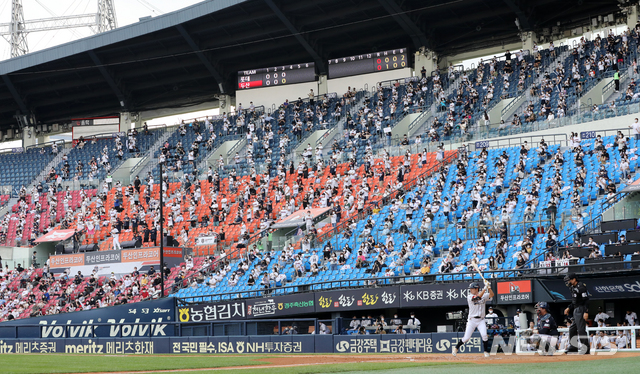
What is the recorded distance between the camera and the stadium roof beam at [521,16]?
1747 inches

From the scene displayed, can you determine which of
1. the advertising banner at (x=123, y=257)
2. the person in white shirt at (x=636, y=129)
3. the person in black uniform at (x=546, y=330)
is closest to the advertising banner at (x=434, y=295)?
the person in black uniform at (x=546, y=330)

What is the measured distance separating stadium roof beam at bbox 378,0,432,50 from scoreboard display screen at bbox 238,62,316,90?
7087 millimetres

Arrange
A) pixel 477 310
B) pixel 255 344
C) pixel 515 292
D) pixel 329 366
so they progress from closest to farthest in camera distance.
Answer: pixel 477 310 < pixel 329 366 < pixel 515 292 < pixel 255 344

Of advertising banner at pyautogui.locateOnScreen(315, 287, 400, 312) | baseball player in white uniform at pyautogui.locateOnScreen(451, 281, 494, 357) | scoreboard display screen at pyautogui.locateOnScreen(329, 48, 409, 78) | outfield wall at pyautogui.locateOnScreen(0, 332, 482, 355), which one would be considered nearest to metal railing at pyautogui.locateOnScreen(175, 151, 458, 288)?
advertising banner at pyautogui.locateOnScreen(315, 287, 400, 312)

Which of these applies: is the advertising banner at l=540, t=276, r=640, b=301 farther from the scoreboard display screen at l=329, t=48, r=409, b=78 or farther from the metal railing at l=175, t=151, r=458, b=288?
the scoreboard display screen at l=329, t=48, r=409, b=78

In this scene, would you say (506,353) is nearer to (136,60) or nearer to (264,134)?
(264,134)

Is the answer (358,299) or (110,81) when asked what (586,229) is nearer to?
(358,299)

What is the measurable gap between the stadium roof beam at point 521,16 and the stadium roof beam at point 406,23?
5619 millimetres

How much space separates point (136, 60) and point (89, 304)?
75.4 feet

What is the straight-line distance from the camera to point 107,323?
2841cm

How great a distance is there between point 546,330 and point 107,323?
1792 cm

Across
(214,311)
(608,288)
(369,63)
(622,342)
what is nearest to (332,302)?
(214,311)

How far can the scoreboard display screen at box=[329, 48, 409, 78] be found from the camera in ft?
159

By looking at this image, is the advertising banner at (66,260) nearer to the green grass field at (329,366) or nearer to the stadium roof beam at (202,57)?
the stadium roof beam at (202,57)
